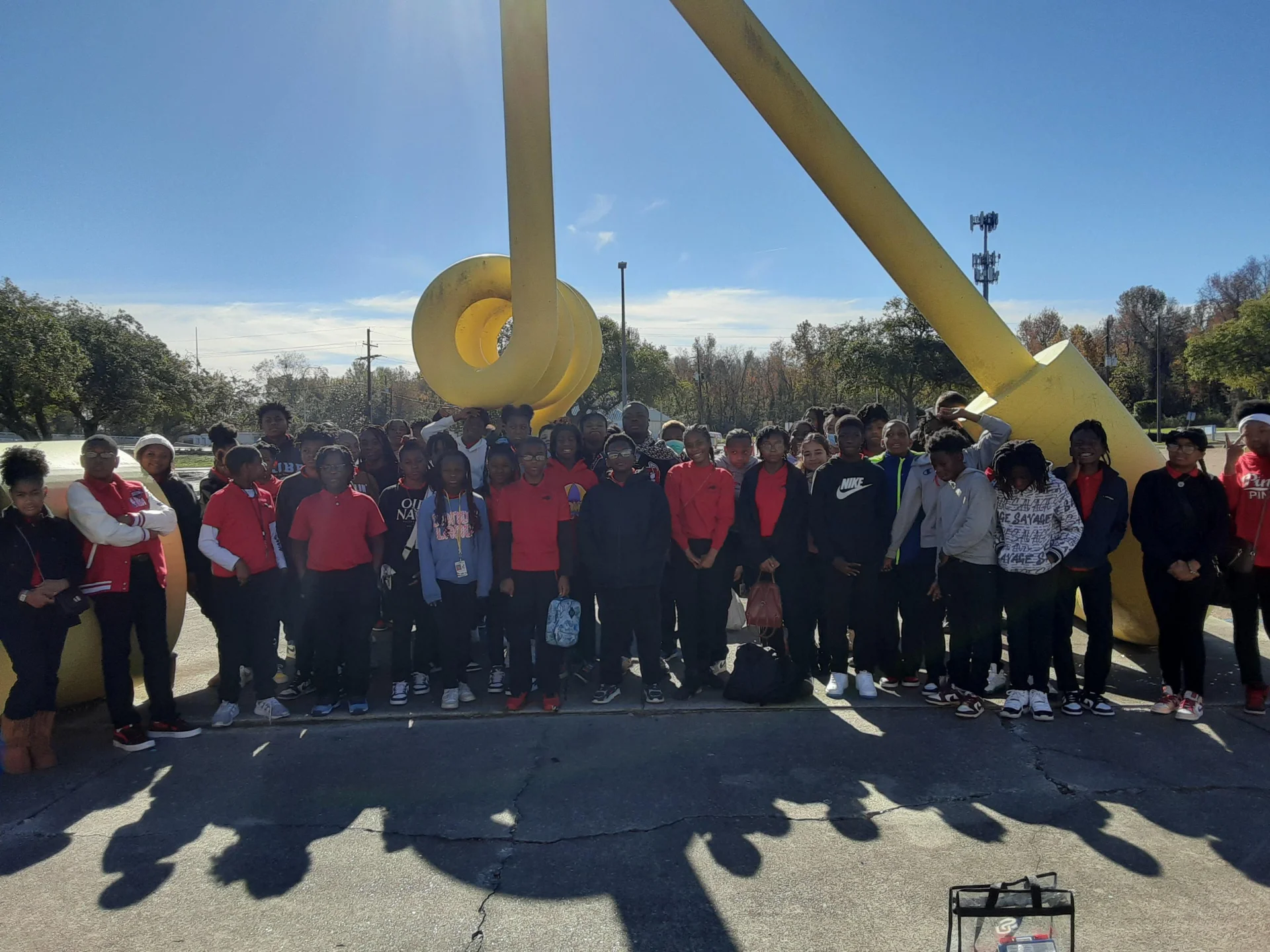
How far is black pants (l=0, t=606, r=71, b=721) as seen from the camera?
403cm

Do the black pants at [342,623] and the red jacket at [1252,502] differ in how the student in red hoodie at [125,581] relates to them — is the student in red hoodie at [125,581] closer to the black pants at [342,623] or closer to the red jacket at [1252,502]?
the black pants at [342,623]

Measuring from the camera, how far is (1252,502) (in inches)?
178

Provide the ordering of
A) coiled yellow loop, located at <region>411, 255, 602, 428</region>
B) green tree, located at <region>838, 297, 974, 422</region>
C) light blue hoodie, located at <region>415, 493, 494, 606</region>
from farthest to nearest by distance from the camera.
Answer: green tree, located at <region>838, 297, 974, 422</region>, coiled yellow loop, located at <region>411, 255, 602, 428</region>, light blue hoodie, located at <region>415, 493, 494, 606</region>

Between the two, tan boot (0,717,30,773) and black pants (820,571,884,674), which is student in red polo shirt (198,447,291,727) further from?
black pants (820,571,884,674)

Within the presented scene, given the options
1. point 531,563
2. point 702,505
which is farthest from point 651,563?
point 531,563

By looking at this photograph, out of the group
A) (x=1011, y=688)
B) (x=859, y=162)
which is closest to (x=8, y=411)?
(x=859, y=162)

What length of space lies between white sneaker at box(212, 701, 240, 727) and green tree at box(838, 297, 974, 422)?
24227 mm

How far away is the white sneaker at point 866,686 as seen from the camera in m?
4.87

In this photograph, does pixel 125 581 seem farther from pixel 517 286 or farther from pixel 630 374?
pixel 630 374

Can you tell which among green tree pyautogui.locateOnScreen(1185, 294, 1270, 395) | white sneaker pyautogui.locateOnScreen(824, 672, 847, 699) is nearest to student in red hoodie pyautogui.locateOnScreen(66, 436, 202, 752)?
white sneaker pyautogui.locateOnScreen(824, 672, 847, 699)

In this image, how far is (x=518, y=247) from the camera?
20.2 ft

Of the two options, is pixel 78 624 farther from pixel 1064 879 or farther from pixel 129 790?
pixel 1064 879

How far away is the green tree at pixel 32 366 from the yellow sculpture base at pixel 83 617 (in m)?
20.5

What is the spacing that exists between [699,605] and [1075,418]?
311cm
